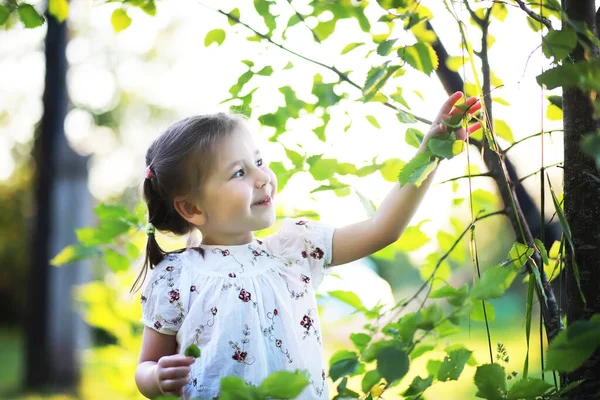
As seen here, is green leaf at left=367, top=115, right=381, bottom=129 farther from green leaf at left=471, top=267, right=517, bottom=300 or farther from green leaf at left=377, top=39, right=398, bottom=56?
green leaf at left=471, top=267, right=517, bottom=300

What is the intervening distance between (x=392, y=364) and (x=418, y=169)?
29 cm

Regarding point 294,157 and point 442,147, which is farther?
point 294,157

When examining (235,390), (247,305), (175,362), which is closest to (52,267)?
(247,305)

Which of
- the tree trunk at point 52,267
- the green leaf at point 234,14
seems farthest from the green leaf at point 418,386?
the tree trunk at point 52,267

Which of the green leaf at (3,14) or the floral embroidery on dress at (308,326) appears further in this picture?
the floral embroidery on dress at (308,326)

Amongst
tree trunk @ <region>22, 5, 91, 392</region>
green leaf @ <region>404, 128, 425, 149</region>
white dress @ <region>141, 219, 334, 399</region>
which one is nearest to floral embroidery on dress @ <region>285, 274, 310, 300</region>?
white dress @ <region>141, 219, 334, 399</region>

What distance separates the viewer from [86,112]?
1025 cm

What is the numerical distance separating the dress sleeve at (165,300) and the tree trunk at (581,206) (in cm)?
67

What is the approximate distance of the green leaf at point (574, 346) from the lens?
0.62 m

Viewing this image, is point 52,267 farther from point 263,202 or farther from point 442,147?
point 442,147

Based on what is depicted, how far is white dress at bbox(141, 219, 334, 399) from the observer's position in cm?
117

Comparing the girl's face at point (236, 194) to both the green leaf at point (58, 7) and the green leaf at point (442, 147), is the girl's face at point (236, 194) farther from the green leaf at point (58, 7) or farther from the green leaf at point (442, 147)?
the green leaf at point (442, 147)

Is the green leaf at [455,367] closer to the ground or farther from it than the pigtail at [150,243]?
closer to the ground

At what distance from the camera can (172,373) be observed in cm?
102
